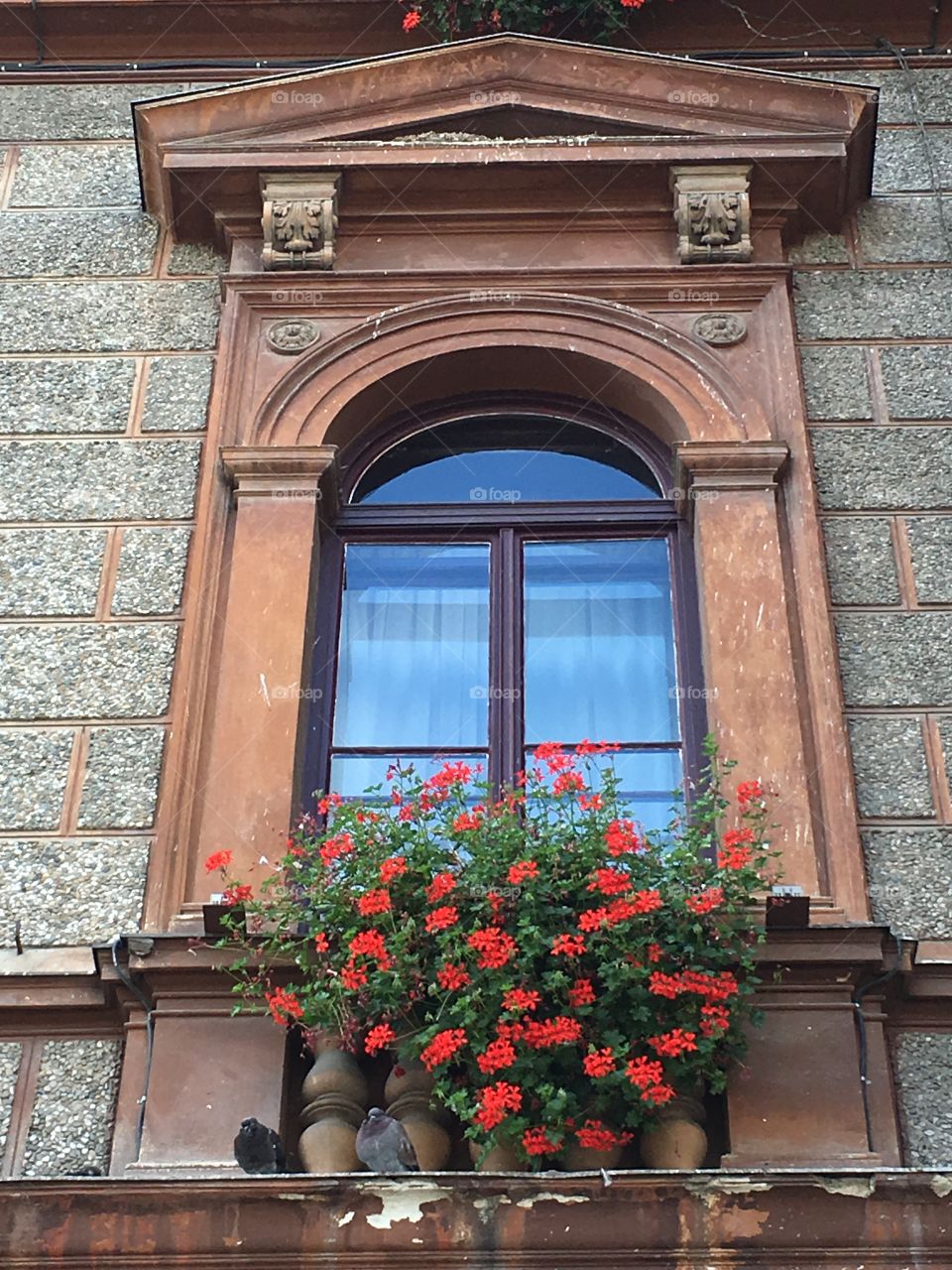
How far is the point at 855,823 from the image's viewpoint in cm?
695

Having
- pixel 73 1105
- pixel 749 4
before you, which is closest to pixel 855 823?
pixel 73 1105

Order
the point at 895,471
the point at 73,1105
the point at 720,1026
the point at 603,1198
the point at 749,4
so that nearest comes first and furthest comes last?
the point at 603,1198
the point at 720,1026
the point at 73,1105
the point at 895,471
the point at 749,4

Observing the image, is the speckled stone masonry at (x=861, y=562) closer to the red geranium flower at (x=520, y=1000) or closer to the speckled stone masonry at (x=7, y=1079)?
the red geranium flower at (x=520, y=1000)

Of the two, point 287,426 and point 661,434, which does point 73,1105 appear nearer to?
point 287,426

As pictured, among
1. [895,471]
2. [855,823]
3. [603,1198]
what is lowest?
[603,1198]

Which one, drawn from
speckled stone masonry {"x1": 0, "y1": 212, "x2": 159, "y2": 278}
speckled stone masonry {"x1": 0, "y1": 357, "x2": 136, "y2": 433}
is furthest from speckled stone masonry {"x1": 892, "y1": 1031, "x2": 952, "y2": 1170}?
speckled stone masonry {"x1": 0, "y1": 212, "x2": 159, "y2": 278}

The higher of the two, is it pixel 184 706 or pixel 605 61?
pixel 605 61

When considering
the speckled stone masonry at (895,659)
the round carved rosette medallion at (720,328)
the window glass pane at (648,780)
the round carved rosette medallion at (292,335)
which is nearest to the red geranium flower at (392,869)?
the window glass pane at (648,780)

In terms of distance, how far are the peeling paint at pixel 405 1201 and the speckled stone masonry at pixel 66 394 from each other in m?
3.90

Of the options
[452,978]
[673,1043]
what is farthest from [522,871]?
[673,1043]

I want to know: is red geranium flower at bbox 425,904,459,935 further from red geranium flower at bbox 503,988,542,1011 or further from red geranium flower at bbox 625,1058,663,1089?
red geranium flower at bbox 625,1058,663,1089

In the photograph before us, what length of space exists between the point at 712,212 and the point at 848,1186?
184 inches

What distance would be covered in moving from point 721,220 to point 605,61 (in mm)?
985

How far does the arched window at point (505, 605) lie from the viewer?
7.48 metres
